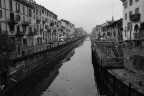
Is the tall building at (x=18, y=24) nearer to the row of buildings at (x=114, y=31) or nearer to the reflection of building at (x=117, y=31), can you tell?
the reflection of building at (x=117, y=31)

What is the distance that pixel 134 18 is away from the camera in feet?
84.9

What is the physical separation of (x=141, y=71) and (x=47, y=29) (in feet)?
165

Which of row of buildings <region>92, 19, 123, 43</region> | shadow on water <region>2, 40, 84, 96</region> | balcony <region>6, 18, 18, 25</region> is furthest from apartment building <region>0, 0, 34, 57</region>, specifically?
row of buildings <region>92, 19, 123, 43</region>

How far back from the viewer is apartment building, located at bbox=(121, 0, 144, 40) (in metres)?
24.3

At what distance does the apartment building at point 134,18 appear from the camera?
955 inches

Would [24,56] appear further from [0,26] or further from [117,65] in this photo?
[117,65]

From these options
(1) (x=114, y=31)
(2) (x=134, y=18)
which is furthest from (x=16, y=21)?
(1) (x=114, y=31)

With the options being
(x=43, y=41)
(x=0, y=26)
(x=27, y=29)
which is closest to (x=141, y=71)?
(x=0, y=26)

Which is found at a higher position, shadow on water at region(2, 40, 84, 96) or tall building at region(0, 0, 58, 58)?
tall building at region(0, 0, 58, 58)

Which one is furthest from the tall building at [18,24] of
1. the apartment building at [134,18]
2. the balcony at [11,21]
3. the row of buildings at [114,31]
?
the apartment building at [134,18]

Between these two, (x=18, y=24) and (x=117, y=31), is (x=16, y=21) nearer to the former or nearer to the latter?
(x=18, y=24)

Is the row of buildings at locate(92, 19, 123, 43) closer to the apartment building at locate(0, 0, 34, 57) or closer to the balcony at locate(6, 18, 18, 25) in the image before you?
the apartment building at locate(0, 0, 34, 57)

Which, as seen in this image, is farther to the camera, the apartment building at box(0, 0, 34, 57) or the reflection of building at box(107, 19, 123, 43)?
the reflection of building at box(107, 19, 123, 43)

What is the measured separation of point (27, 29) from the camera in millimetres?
41906
